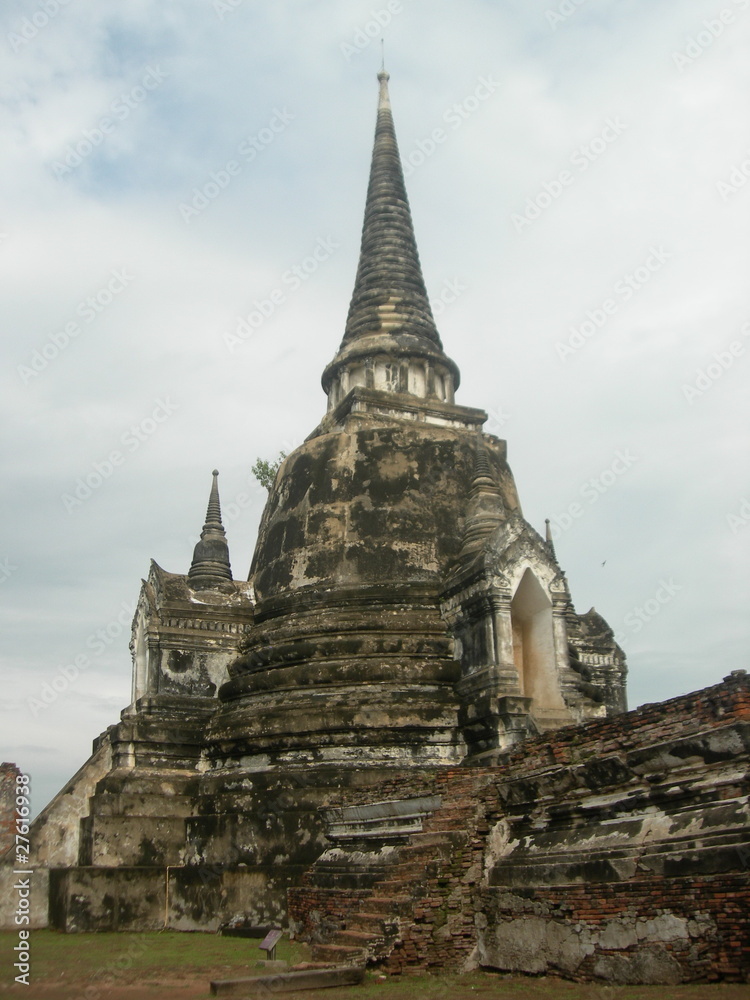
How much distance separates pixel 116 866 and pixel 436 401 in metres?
9.38

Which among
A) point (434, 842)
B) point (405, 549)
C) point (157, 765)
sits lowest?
point (434, 842)

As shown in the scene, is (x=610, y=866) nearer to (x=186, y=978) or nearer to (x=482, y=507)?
(x=186, y=978)

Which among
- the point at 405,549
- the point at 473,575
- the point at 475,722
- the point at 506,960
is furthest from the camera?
the point at 405,549

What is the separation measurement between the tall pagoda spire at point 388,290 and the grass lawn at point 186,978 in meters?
10.6

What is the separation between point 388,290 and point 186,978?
45.1 feet

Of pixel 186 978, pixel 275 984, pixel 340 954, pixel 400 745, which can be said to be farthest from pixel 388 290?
pixel 275 984

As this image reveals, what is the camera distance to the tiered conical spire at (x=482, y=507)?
14.8 metres

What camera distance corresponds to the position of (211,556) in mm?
17438

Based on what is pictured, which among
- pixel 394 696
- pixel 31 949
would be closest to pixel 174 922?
pixel 31 949

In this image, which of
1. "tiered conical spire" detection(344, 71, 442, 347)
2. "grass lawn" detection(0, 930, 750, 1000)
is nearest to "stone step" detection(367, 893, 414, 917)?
"grass lawn" detection(0, 930, 750, 1000)

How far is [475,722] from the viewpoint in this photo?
12.7 m

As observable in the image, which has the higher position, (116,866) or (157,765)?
(157,765)

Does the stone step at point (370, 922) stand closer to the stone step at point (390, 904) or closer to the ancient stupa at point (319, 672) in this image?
the stone step at point (390, 904)

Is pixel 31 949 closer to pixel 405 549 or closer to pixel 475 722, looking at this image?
pixel 475 722
